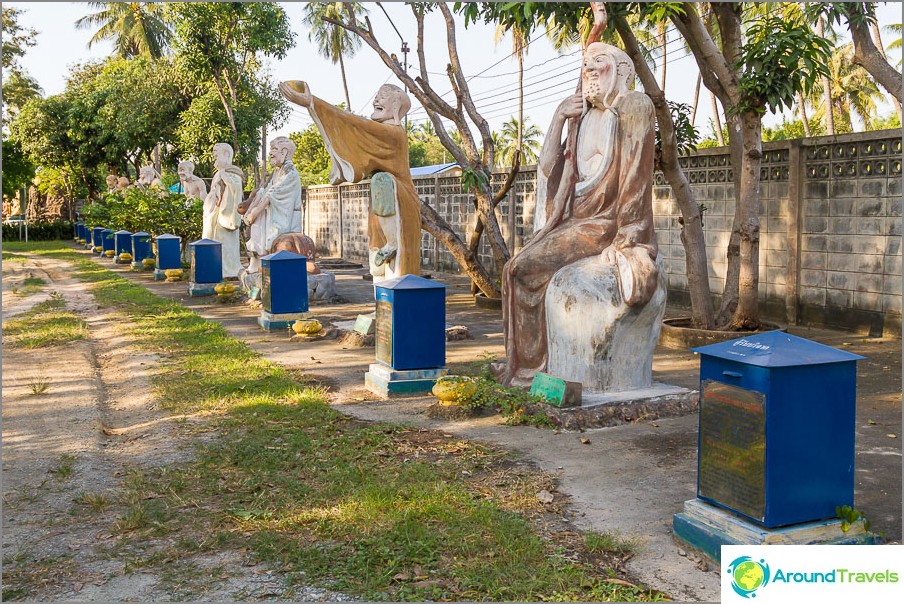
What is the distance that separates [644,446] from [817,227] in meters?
6.05

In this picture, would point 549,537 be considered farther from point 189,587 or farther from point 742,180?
point 742,180

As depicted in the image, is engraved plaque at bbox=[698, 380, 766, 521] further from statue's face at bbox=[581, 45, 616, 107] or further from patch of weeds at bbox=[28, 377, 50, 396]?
patch of weeds at bbox=[28, 377, 50, 396]

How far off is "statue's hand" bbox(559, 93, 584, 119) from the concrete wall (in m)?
4.48

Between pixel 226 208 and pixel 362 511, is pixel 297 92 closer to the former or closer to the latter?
pixel 362 511

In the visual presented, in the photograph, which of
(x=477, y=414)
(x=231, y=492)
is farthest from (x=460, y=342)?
(x=231, y=492)

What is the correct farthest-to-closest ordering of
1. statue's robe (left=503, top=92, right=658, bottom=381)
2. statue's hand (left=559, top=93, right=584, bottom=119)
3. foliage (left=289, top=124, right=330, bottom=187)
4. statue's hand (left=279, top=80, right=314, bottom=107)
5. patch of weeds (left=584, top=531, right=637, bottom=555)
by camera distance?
1. foliage (left=289, top=124, right=330, bottom=187)
2. statue's hand (left=279, top=80, right=314, bottom=107)
3. statue's hand (left=559, top=93, right=584, bottom=119)
4. statue's robe (left=503, top=92, right=658, bottom=381)
5. patch of weeds (left=584, top=531, right=637, bottom=555)

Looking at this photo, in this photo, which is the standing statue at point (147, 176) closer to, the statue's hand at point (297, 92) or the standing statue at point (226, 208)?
the standing statue at point (226, 208)

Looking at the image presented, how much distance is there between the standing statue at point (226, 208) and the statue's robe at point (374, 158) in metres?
7.33

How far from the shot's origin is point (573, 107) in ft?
23.6

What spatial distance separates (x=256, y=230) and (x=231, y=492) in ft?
31.5

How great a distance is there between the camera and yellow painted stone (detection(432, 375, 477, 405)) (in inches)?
266

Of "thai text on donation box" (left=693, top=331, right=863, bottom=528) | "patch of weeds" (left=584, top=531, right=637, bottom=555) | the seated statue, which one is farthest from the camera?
the seated statue

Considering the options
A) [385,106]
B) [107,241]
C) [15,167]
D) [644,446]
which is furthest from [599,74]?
[15,167]

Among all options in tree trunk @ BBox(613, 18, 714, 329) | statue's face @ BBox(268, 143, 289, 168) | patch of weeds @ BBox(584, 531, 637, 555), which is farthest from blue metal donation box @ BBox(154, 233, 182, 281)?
patch of weeds @ BBox(584, 531, 637, 555)
